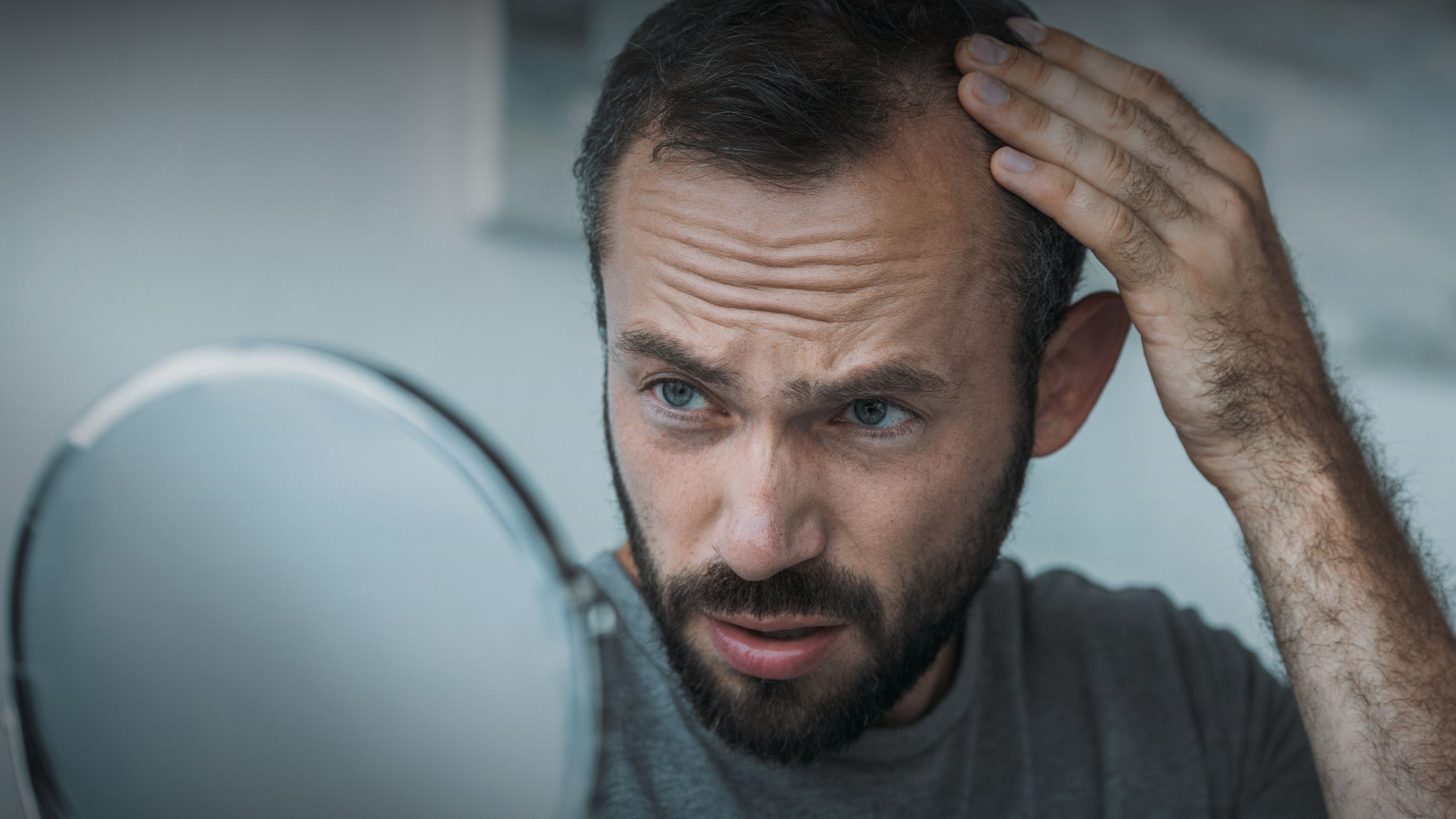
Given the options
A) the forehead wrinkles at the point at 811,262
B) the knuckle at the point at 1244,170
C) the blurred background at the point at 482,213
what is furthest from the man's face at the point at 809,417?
the blurred background at the point at 482,213

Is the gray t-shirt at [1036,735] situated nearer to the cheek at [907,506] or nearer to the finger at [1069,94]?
the cheek at [907,506]

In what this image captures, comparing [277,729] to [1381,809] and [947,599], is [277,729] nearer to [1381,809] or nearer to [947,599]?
[947,599]

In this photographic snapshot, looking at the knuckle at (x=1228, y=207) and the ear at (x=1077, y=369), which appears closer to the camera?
the knuckle at (x=1228, y=207)

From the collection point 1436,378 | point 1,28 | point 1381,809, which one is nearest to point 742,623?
point 1381,809

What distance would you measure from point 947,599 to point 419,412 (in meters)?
0.63

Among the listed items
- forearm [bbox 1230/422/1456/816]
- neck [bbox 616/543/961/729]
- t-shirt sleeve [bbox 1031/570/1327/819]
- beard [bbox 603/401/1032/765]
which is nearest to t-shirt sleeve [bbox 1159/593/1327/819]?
t-shirt sleeve [bbox 1031/570/1327/819]

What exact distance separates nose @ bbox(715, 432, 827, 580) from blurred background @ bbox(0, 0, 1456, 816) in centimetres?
52

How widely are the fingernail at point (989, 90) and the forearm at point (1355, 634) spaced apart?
439 mm

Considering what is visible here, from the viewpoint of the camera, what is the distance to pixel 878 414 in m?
1.02

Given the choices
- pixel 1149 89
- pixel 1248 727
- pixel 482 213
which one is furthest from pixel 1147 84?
pixel 482 213

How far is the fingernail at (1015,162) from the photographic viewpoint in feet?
3.33

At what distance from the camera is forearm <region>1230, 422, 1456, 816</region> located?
100 centimetres

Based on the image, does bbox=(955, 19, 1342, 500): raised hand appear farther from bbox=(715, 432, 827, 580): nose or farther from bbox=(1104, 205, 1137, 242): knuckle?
bbox=(715, 432, 827, 580): nose

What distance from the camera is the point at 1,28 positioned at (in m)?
1.59
